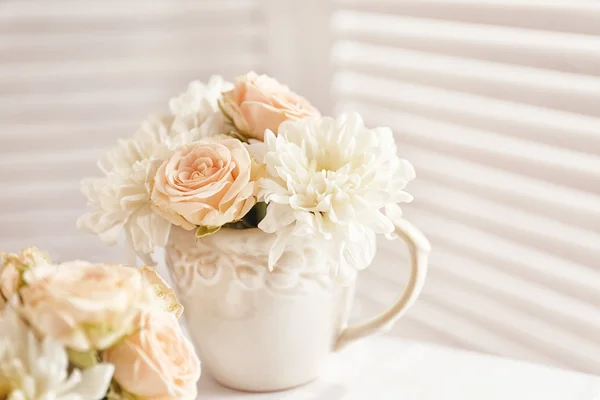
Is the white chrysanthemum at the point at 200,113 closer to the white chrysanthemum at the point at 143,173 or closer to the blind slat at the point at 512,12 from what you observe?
the white chrysanthemum at the point at 143,173

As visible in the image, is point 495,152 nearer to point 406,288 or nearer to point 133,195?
point 406,288

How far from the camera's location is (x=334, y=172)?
0.65 metres

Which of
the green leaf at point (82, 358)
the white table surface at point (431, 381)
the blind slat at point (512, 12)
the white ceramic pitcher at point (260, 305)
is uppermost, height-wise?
the blind slat at point (512, 12)

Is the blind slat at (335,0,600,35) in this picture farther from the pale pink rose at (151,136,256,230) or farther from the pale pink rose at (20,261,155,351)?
the pale pink rose at (20,261,155,351)

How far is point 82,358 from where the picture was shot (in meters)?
0.48

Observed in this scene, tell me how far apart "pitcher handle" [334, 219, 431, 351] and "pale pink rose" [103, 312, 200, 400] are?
0.28 m

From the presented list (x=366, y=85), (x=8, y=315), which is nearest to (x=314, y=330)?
(x=8, y=315)

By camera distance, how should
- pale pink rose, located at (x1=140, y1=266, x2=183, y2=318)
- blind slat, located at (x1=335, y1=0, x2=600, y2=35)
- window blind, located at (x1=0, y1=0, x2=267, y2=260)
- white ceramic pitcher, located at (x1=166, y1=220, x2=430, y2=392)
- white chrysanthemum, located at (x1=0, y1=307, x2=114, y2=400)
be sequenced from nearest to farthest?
white chrysanthemum, located at (x1=0, y1=307, x2=114, y2=400) < pale pink rose, located at (x1=140, y1=266, x2=183, y2=318) < white ceramic pitcher, located at (x1=166, y1=220, x2=430, y2=392) < blind slat, located at (x1=335, y1=0, x2=600, y2=35) < window blind, located at (x1=0, y1=0, x2=267, y2=260)

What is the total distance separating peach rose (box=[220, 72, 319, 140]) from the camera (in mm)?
715

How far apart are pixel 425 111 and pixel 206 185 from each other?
0.48 meters

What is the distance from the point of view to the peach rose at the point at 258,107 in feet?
2.35

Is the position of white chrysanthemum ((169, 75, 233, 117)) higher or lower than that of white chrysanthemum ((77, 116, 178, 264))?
higher

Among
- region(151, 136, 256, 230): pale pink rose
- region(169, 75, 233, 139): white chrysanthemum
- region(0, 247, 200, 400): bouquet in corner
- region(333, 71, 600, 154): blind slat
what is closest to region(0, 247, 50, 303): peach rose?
region(0, 247, 200, 400): bouquet in corner

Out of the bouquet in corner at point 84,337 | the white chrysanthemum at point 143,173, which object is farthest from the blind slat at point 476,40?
the bouquet in corner at point 84,337
